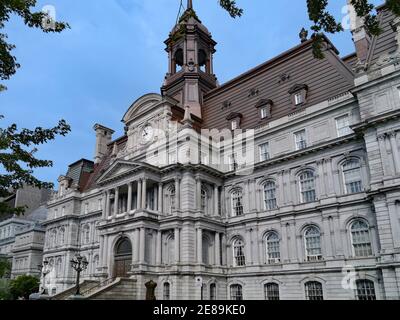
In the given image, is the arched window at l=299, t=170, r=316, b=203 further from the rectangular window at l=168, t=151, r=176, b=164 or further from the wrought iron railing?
the wrought iron railing

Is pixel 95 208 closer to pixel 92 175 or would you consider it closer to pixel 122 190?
pixel 92 175

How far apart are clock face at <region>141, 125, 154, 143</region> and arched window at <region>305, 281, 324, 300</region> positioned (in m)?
21.4

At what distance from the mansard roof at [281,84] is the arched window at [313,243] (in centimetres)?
1133

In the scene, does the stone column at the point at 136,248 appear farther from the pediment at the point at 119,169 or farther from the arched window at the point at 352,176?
the arched window at the point at 352,176

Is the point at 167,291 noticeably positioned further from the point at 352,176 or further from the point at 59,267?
the point at 59,267

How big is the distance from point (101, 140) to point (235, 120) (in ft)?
91.7

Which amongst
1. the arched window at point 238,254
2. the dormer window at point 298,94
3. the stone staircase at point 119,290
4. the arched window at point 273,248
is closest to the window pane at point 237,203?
the arched window at point 238,254

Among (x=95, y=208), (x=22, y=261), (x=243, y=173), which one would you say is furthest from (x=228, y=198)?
(x=22, y=261)

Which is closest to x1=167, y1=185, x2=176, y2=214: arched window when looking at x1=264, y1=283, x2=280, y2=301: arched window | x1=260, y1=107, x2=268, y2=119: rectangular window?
x1=264, y1=283, x2=280, y2=301: arched window

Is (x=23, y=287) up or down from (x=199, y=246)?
down

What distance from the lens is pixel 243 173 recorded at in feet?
120

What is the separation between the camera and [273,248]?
33.1 meters

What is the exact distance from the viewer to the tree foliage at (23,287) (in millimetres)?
49031

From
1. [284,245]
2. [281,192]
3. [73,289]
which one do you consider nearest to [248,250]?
[284,245]
